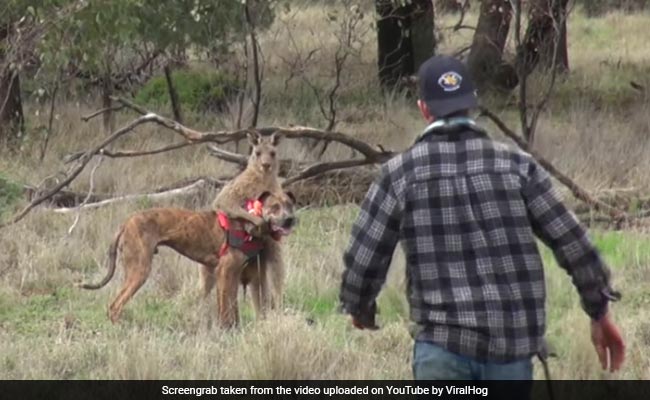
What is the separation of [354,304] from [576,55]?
21954 millimetres

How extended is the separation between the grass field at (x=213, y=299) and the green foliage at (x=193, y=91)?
2.29 m

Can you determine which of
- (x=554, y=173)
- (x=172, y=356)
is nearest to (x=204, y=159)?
(x=554, y=173)

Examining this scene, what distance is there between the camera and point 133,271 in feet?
26.7

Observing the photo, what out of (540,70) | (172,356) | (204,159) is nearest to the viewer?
(172,356)

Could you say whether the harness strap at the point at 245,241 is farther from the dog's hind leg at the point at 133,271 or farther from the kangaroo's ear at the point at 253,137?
the kangaroo's ear at the point at 253,137

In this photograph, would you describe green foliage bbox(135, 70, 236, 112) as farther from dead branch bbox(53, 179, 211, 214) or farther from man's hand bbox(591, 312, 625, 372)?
man's hand bbox(591, 312, 625, 372)

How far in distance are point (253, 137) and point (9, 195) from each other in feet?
12.2

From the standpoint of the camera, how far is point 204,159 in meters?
14.0

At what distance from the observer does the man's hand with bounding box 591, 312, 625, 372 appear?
4645 mm

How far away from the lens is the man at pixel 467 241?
4.40m

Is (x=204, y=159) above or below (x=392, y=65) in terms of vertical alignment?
below

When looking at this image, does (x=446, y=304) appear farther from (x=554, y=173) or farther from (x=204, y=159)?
(x=204, y=159)

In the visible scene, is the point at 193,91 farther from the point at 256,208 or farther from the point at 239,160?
the point at 256,208
